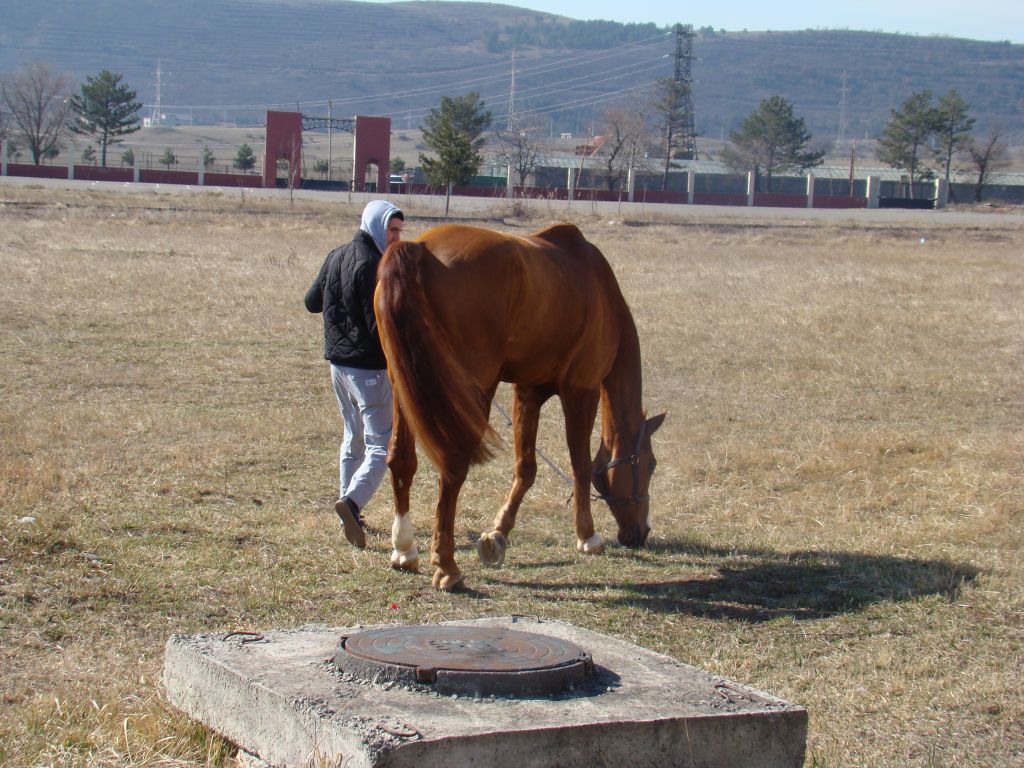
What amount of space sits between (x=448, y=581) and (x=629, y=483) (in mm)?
1570

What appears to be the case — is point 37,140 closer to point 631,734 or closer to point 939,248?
point 939,248

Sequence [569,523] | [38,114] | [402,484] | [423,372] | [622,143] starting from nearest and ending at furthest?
1. [423,372]
2. [402,484]
3. [569,523]
4. [622,143]
5. [38,114]

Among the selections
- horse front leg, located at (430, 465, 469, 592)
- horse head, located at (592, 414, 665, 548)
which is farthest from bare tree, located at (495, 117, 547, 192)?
horse front leg, located at (430, 465, 469, 592)

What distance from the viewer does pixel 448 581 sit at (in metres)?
5.53

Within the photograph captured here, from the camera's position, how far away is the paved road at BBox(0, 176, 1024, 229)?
44000 millimetres

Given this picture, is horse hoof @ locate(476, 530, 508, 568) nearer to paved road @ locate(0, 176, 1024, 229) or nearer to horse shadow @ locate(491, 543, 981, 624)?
horse shadow @ locate(491, 543, 981, 624)

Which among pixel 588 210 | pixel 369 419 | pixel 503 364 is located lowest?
pixel 369 419

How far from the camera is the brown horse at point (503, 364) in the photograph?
17.1 ft

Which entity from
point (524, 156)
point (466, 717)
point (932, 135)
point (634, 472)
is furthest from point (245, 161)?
point (466, 717)

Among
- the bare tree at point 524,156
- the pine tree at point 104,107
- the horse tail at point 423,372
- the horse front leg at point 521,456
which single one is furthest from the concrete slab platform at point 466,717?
the pine tree at point 104,107

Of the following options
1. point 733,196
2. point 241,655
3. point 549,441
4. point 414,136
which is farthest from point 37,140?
point 414,136

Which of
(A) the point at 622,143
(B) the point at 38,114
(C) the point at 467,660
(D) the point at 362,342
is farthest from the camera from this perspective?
(B) the point at 38,114

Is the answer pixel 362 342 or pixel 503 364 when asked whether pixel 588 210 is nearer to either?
pixel 362 342

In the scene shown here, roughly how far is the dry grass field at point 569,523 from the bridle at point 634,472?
0.30 meters
